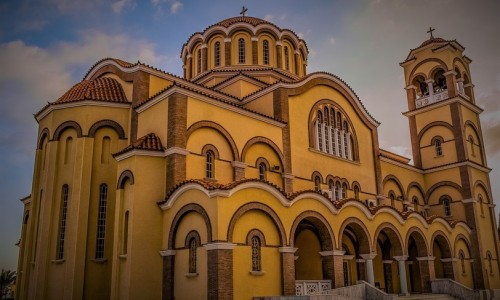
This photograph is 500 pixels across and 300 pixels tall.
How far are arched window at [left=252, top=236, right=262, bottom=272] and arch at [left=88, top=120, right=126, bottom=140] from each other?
835 centimetres

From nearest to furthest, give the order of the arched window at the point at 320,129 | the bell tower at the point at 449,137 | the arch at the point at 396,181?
the arched window at the point at 320,129
the arch at the point at 396,181
the bell tower at the point at 449,137

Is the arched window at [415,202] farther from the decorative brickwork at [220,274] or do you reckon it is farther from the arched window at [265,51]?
the decorative brickwork at [220,274]

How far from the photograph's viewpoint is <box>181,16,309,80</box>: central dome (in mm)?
29469

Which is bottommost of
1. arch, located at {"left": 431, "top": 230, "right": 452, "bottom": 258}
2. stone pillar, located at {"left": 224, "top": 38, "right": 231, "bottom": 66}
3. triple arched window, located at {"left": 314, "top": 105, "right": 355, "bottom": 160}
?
arch, located at {"left": 431, "top": 230, "right": 452, "bottom": 258}

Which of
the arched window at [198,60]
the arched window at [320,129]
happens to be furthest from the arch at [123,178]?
the arched window at [198,60]

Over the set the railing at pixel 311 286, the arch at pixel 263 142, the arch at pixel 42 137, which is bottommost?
the railing at pixel 311 286

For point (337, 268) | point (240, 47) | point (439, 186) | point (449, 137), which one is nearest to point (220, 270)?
Answer: point (337, 268)

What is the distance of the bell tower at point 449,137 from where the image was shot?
103 ft

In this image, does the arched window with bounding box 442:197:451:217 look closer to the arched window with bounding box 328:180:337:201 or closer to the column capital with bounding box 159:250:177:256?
the arched window with bounding box 328:180:337:201

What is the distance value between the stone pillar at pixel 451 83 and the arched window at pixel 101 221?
24912mm

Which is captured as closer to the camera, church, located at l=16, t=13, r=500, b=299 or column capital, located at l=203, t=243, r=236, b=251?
column capital, located at l=203, t=243, r=236, b=251

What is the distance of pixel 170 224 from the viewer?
17.5 metres

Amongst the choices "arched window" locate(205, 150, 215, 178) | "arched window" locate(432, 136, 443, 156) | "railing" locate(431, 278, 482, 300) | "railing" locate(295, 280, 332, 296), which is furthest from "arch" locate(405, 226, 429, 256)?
"arched window" locate(205, 150, 215, 178)

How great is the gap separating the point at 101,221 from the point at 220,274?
24.2ft
